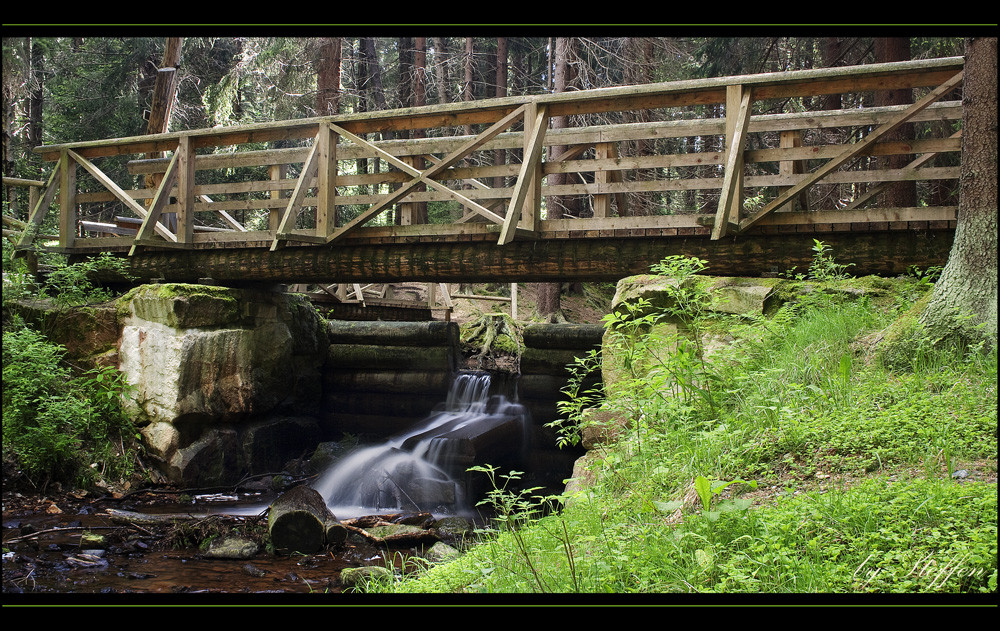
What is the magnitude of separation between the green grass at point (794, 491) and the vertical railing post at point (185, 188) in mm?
6396

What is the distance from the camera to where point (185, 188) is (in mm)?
8180

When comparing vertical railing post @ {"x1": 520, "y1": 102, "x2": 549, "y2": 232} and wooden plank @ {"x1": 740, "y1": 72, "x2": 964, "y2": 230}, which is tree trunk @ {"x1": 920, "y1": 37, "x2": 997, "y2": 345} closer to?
wooden plank @ {"x1": 740, "y1": 72, "x2": 964, "y2": 230}

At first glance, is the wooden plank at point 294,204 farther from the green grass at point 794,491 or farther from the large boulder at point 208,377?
the green grass at point 794,491

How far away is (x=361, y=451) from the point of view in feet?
28.7

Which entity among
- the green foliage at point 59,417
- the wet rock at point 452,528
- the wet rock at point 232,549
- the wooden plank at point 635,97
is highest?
the wooden plank at point 635,97

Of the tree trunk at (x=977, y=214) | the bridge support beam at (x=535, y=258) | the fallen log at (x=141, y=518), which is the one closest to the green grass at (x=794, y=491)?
the tree trunk at (x=977, y=214)

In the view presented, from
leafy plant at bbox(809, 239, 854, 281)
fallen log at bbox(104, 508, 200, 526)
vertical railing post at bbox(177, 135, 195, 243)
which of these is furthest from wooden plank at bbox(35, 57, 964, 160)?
fallen log at bbox(104, 508, 200, 526)

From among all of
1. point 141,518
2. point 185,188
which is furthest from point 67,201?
point 141,518

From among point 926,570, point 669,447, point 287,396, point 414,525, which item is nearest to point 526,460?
point 414,525

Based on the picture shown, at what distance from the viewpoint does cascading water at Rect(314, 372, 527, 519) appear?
743cm

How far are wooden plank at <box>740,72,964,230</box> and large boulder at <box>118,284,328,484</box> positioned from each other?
20.1 feet

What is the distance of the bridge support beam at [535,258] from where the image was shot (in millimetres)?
5562

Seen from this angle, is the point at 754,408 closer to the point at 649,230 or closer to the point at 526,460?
the point at 649,230

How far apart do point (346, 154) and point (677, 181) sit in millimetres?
4179
